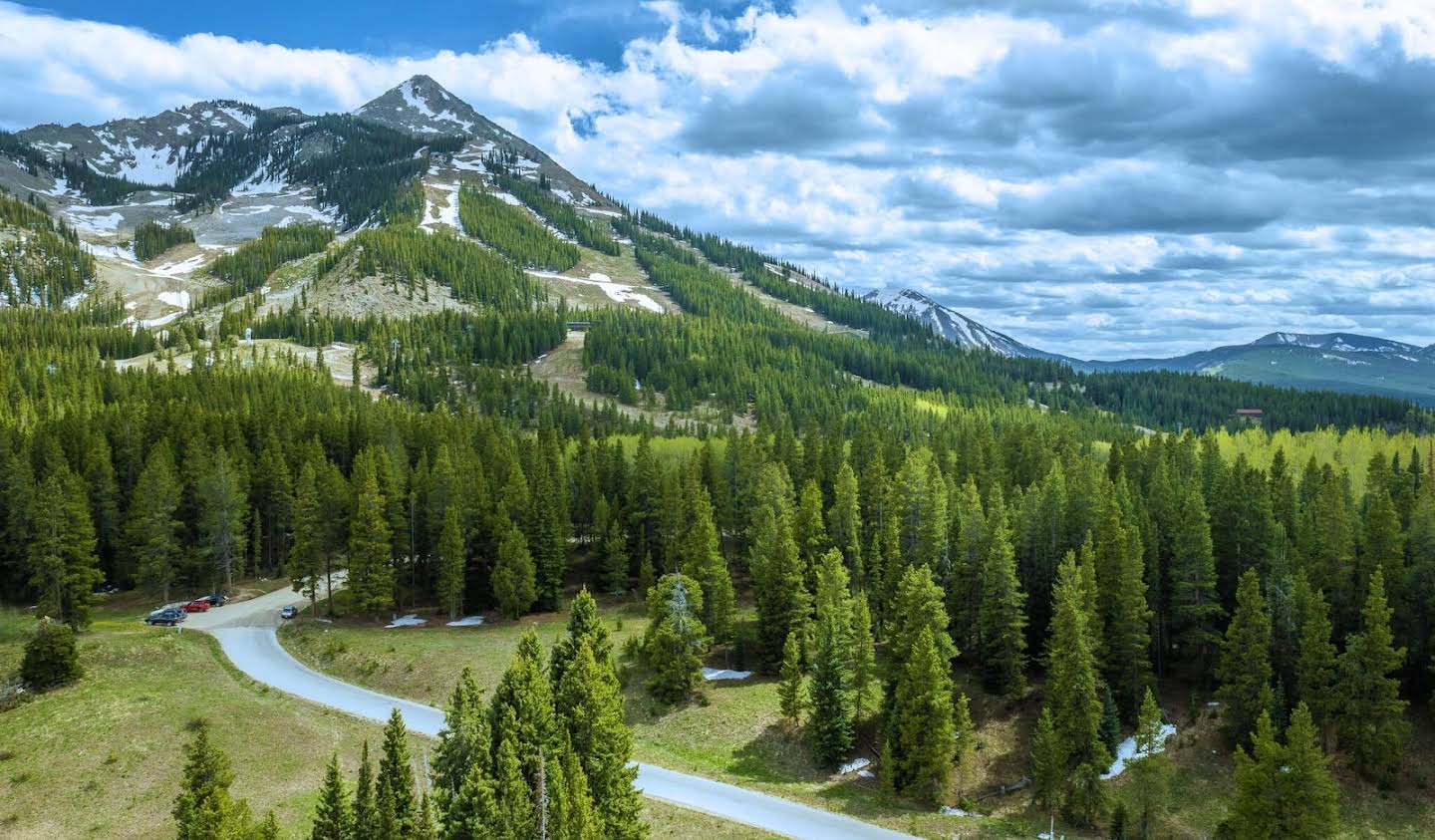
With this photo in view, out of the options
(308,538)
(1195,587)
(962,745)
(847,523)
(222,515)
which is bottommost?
(962,745)

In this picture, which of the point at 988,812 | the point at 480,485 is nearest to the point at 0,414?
the point at 480,485

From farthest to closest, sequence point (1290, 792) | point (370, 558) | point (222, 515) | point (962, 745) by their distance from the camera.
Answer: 1. point (222, 515)
2. point (370, 558)
3. point (962, 745)
4. point (1290, 792)

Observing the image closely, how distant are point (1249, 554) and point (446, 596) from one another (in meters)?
66.5

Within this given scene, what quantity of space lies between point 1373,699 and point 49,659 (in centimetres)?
7817

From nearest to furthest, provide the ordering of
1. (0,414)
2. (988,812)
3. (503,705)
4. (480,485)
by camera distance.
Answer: (503,705), (988,812), (480,485), (0,414)

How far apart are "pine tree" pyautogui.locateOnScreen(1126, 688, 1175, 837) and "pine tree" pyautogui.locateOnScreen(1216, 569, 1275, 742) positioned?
8965 mm

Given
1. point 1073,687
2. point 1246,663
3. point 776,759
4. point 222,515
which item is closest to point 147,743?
point 776,759

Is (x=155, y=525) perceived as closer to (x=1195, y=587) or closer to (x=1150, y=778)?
(x=1150, y=778)

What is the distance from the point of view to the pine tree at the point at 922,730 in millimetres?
48562

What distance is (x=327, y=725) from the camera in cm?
5075

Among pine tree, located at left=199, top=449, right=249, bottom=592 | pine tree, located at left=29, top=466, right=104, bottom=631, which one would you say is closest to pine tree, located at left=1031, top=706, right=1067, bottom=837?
pine tree, located at left=29, top=466, right=104, bottom=631

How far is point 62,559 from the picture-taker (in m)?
68.4

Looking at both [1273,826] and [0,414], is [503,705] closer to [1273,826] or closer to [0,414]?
[1273,826]

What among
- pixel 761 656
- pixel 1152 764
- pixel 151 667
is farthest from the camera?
pixel 761 656
